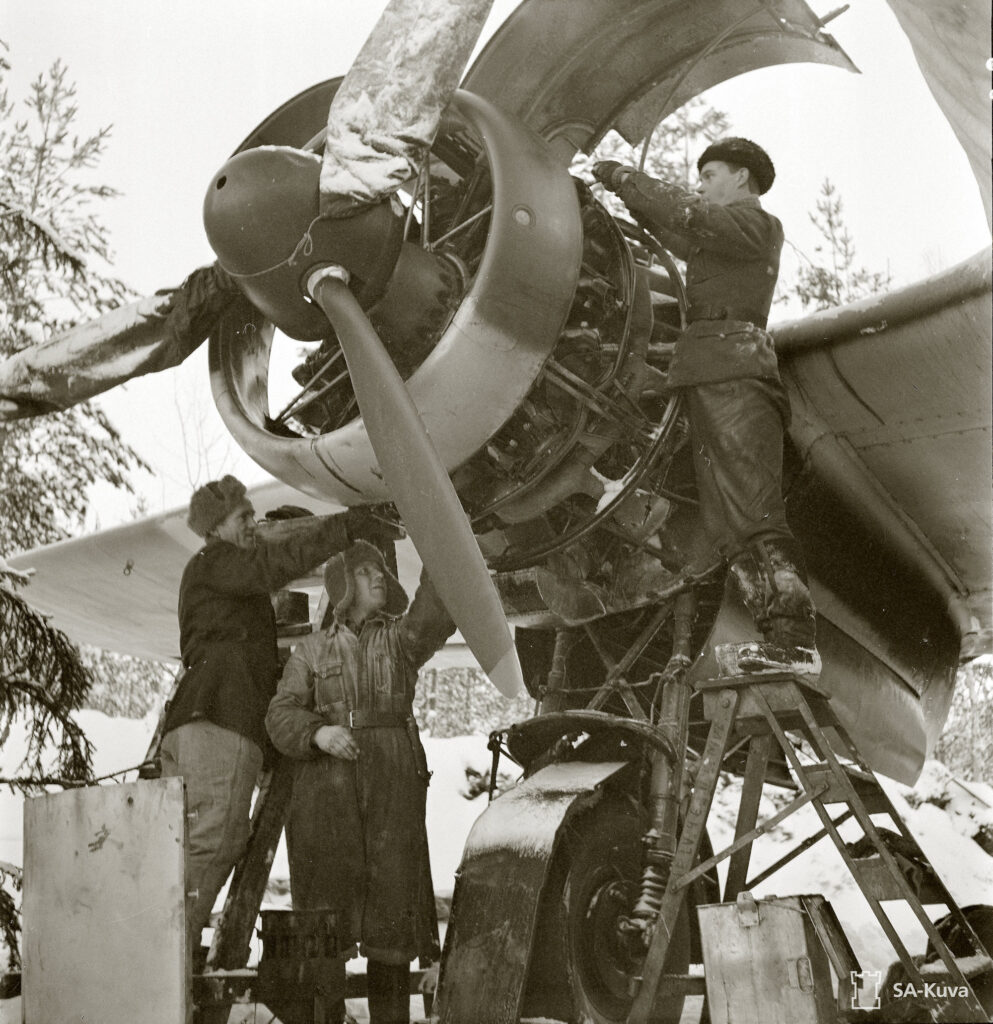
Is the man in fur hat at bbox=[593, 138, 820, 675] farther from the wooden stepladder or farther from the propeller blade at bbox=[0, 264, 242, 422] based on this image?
the propeller blade at bbox=[0, 264, 242, 422]

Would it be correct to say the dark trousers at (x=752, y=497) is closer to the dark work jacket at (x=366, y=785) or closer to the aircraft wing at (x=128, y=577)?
the dark work jacket at (x=366, y=785)

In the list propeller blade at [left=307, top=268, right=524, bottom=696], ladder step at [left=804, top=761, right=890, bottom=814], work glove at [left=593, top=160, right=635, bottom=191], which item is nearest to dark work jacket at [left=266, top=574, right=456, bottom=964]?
propeller blade at [left=307, top=268, right=524, bottom=696]

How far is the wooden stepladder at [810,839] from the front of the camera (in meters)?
3.10

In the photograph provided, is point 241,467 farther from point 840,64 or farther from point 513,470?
point 840,64

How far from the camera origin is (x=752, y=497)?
12.4ft

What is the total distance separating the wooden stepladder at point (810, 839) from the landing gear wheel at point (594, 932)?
Answer: 18 centimetres

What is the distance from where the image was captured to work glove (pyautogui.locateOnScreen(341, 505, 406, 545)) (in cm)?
427

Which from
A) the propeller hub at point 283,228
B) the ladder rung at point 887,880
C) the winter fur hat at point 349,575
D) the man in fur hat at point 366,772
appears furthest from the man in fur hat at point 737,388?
the winter fur hat at point 349,575

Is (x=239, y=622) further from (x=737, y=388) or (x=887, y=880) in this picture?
(x=887, y=880)

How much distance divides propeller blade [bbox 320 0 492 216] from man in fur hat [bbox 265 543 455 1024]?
1.31 metres

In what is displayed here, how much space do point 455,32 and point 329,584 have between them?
185 cm

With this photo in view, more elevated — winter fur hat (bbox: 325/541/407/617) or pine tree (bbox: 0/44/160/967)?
pine tree (bbox: 0/44/160/967)

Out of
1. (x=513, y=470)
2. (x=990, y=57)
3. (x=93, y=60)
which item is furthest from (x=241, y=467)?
(x=990, y=57)

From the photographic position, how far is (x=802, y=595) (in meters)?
3.67
